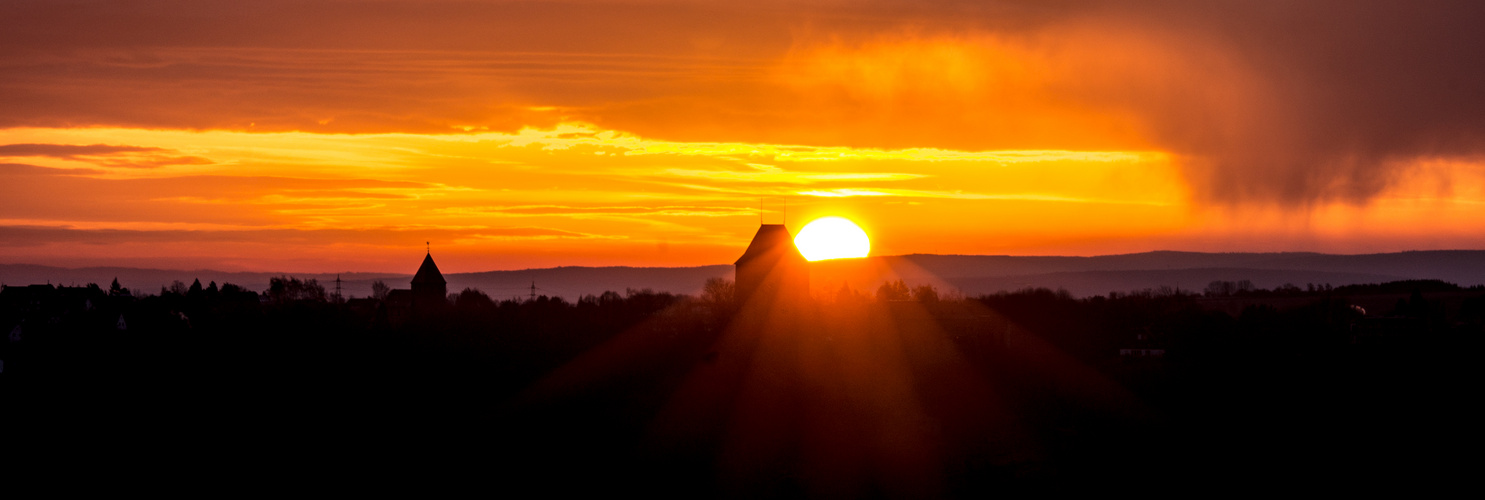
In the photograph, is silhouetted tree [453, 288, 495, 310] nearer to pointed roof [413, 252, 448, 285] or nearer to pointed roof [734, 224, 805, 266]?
pointed roof [413, 252, 448, 285]

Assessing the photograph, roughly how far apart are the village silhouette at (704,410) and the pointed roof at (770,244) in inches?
1653

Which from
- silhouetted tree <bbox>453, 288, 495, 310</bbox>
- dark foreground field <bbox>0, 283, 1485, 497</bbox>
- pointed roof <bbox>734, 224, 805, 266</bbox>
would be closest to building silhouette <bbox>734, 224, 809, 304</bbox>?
pointed roof <bbox>734, 224, 805, 266</bbox>

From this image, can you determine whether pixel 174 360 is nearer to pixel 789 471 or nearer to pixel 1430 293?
pixel 789 471

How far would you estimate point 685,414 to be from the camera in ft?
136

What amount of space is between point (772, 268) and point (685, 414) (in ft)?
214

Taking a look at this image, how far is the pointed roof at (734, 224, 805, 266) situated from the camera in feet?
354

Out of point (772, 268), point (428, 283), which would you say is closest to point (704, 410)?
point (772, 268)

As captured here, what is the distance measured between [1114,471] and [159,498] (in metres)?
24.8

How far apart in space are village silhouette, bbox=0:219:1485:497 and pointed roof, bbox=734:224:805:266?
4199 centimetres

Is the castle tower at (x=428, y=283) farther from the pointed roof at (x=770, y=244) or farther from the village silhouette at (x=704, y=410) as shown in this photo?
the village silhouette at (x=704, y=410)

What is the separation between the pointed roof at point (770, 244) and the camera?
107875mm

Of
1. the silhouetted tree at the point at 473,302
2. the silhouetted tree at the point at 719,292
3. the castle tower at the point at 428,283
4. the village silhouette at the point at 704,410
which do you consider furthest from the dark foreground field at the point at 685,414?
the castle tower at the point at 428,283

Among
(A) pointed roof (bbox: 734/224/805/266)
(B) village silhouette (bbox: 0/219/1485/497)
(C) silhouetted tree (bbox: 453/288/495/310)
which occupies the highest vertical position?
(A) pointed roof (bbox: 734/224/805/266)

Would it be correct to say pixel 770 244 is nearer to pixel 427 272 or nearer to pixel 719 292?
pixel 719 292
